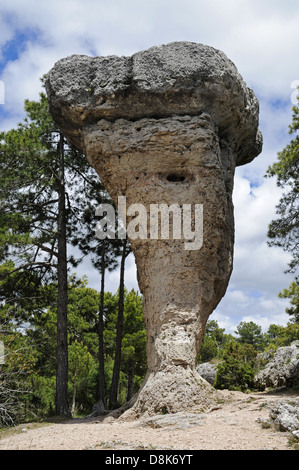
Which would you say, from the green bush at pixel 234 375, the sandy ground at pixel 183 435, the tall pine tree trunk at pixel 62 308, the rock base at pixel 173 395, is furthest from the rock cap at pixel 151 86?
the green bush at pixel 234 375

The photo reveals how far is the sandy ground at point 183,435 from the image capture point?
5910 millimetres

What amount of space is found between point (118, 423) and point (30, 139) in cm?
912

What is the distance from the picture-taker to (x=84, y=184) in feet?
54.0

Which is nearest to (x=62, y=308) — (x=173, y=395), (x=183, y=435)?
(x=173, y=395)

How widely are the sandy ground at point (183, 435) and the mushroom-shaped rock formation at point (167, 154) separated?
5.64 ft

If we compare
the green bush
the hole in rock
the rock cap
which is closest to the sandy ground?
the green bush

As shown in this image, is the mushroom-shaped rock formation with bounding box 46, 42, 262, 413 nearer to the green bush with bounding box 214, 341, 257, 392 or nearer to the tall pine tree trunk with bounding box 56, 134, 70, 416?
the green bush with bounding box 214, 341, 257, 392

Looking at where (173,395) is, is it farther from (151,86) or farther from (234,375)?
(151,86)

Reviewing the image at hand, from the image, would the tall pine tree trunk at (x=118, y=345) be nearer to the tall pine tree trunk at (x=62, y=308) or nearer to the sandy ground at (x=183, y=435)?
the tall pine tree trunk at (x=62, y=308)

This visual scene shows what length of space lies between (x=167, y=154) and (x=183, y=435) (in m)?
6.17

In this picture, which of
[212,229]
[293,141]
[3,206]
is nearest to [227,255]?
[212,229]

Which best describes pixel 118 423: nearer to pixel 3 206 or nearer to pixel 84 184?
pixel 3 206

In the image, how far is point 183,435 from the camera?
6.57 meters

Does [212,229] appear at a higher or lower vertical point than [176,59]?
lower
